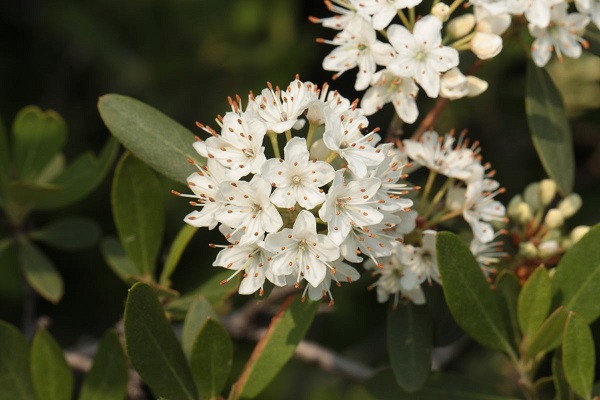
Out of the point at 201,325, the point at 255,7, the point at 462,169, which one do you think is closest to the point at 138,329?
the point at 201,325

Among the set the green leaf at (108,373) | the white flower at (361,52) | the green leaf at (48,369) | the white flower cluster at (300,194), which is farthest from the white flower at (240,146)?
the green leaf at (48,369)

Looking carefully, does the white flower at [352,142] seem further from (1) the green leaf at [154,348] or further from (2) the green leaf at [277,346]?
(1) the green leaf at [154,348]

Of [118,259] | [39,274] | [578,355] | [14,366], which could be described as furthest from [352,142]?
[39,274]

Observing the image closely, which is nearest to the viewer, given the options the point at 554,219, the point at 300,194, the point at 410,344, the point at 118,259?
the point at 300,194

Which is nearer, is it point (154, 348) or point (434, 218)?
point (154, 348)

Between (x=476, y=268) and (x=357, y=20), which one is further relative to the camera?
(x=357, y=20)

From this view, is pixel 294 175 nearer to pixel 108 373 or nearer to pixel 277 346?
pixel 277 346

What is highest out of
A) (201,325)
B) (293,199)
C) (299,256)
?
(293,199)

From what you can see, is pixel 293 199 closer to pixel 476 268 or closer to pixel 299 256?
pixel 299 256
